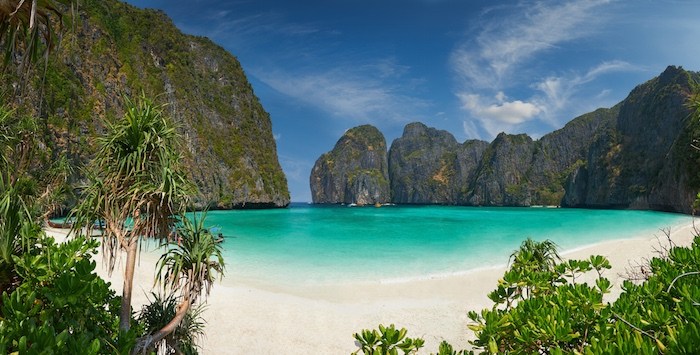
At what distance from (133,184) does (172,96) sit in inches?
3265

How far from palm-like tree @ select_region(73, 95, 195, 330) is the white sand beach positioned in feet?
16.8

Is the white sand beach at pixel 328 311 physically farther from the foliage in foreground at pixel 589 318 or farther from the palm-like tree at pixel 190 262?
the foliage in foreground at pixel 589 318

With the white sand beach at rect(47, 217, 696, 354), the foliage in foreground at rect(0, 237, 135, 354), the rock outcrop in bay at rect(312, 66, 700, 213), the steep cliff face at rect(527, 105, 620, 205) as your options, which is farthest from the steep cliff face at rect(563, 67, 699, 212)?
the foliage in foreground at rect(0, 237, 135, 354)

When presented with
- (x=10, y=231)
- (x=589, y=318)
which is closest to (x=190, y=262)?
(x=10, y=231)

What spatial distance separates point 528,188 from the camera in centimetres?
18512

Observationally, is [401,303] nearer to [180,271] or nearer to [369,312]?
[369,312]

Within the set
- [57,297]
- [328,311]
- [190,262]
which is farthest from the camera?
[328,311]

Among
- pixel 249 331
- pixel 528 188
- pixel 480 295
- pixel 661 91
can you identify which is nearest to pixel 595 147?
pixel 661 91

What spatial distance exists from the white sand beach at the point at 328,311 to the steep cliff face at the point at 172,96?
61.4 feet

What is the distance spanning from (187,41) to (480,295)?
111 meters

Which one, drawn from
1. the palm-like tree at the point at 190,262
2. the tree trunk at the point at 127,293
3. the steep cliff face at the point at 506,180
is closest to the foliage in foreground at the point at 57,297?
the tree trunk at the point at 127,293

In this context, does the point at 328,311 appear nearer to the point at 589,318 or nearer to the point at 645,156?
the point at 589,318

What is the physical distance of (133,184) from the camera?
16.5ft

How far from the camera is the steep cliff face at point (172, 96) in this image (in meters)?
46.0
